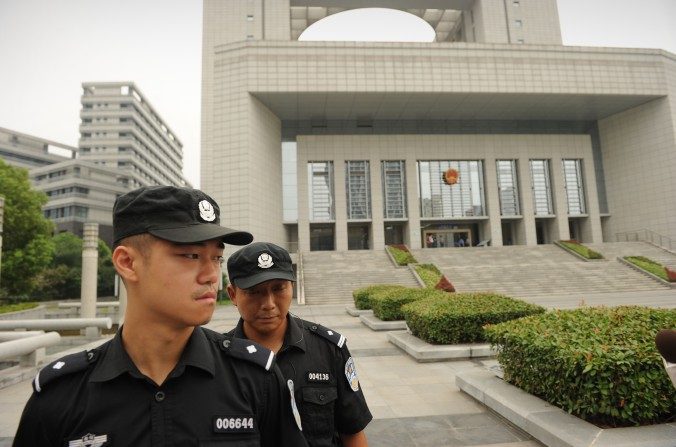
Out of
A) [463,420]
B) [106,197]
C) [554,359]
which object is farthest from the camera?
[106,197]

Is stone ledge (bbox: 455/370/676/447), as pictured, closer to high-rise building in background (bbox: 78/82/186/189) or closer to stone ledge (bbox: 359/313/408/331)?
stone ledge (bbox: 359/313/408/331)

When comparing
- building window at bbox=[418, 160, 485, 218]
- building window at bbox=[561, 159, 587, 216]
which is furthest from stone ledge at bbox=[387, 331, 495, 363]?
building window at bbox=[561, 159, 587, 216]

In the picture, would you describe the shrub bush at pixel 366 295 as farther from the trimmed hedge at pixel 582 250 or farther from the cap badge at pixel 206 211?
the trimmed hedge at pixel 582 250

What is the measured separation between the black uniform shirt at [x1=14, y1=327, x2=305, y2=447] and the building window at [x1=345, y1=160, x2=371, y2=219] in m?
34.5

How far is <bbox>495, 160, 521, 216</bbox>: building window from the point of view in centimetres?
3678

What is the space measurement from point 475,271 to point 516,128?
2012 cm

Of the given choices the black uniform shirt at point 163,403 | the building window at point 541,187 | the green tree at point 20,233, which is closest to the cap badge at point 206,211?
the black uniform shirt at point 163,403

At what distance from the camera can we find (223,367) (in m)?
1.53

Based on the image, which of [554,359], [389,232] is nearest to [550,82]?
[389,232]

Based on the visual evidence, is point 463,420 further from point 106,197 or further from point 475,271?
point 106,197

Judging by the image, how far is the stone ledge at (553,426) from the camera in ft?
11.1

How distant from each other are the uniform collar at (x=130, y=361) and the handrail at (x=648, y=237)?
38.9 m

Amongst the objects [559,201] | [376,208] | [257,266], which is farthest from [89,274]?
[559,201]

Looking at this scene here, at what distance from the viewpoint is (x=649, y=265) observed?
24469mm
